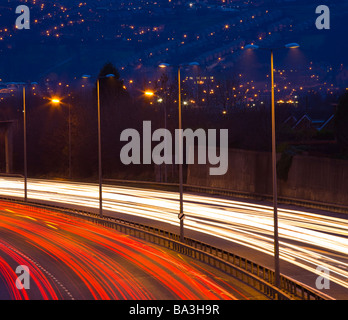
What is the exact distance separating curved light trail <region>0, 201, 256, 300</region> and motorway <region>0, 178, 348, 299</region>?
3462mm

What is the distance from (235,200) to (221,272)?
24723mm

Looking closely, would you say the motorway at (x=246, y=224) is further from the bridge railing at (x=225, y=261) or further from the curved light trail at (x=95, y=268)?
the curved light trail at (x=95, y=268)

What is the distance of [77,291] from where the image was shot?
69.2ft

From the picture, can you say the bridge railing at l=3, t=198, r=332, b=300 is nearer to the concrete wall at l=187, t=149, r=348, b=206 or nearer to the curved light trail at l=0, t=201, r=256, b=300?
the curved light trail at l=0, t=201, r=256, b=300

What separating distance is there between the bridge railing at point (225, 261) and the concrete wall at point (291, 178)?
46.8 ft

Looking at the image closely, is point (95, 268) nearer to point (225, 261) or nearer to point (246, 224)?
point (225, 261)

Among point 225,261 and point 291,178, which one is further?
point 291,178

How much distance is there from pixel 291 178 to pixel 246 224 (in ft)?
39.4

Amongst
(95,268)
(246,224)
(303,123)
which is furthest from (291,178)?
(303,123)

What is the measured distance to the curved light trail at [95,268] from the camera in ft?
67.7

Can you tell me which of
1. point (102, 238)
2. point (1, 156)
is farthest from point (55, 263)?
point (1, 156)

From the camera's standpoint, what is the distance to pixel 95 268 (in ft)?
82.3
